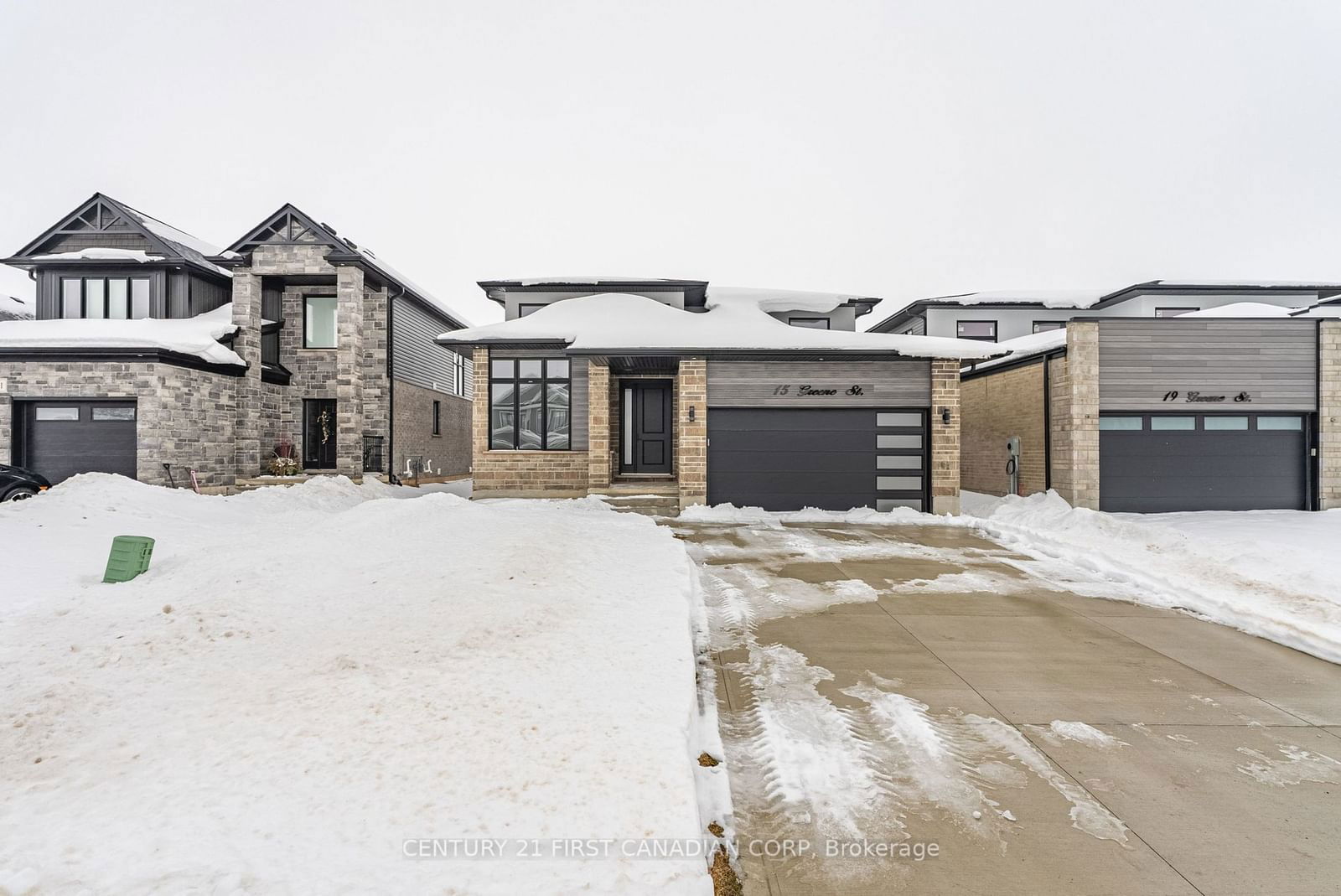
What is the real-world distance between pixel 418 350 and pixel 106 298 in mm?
8739

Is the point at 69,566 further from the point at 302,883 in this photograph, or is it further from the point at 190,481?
the point at 190,481

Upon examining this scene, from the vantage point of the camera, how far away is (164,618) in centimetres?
414

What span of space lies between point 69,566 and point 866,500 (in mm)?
12587

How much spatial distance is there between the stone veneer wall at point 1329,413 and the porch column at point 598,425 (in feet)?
49.9

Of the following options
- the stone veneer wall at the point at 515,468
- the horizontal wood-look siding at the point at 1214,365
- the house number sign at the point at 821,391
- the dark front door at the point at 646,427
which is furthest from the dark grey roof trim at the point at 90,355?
the horizontal wood-look siding at the point at 1214,365

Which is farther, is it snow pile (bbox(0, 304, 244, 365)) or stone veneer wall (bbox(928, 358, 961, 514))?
snow pile (bbox(0, 304, 244, 365))

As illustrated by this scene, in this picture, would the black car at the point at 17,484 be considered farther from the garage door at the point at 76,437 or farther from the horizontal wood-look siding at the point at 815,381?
the horizontal wood-look siding at the point at 815,381

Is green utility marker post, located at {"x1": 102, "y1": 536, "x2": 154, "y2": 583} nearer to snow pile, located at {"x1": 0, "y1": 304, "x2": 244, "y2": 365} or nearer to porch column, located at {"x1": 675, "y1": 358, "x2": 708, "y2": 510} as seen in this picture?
porch column, located at {"x1": 675, "y1": 358, "x2": 708, "y2": 510}

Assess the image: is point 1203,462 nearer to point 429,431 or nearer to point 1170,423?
point 1170,423

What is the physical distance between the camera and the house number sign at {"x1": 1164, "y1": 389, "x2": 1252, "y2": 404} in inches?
470

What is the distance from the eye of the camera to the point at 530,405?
13.8 metres

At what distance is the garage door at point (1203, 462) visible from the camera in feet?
39.0

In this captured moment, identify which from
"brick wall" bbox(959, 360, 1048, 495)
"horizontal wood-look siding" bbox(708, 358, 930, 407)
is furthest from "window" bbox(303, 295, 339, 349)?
"brick wall" bbox(959, 360, 1048, 495)

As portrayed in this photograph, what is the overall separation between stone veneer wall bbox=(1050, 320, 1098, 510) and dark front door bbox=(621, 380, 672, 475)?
9.08 meters
